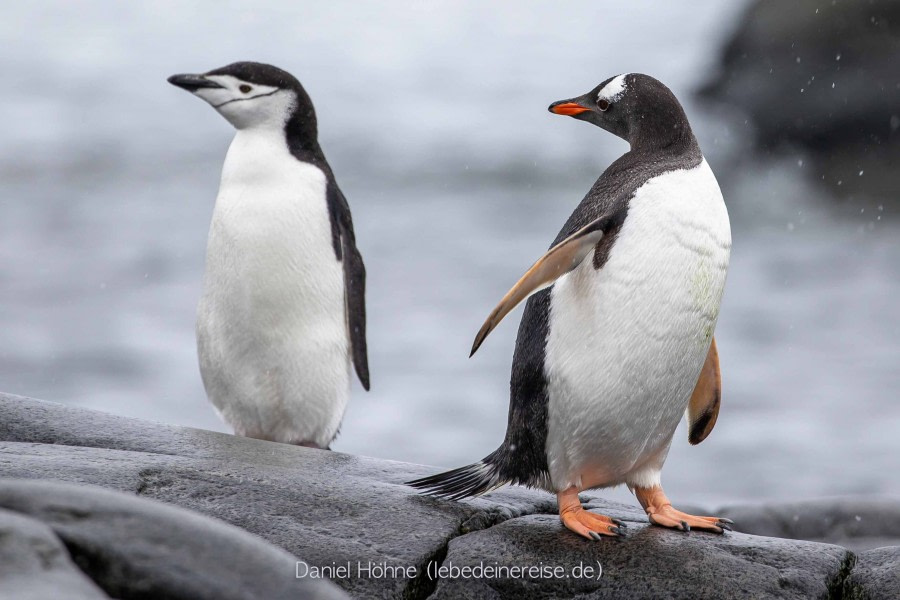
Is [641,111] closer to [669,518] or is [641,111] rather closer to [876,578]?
[669,518]

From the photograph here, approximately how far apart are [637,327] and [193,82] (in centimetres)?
256

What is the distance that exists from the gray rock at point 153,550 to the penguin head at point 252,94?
3.25 m

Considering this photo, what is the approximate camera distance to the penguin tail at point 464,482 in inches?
128

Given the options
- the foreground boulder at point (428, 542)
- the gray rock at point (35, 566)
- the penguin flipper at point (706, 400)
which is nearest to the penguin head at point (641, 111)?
the penguin flipper at point (706, 400)

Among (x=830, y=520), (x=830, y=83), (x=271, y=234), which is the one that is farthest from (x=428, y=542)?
(x=830, y=83)

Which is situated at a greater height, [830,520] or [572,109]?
[572,109]

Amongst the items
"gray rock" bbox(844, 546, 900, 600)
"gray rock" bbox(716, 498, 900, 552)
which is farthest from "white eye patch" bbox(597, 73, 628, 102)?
"gray rock" bbox(716, 498, 900, 552)

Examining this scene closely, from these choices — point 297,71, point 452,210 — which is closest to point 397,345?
point 452,210

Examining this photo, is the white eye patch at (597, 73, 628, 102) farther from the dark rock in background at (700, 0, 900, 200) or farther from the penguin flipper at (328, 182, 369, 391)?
the dark rock in background at (700, 0, 900, 200)

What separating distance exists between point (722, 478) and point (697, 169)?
A: 5305 millimetres

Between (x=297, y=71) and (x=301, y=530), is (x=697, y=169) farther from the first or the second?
(x=297, y=71)

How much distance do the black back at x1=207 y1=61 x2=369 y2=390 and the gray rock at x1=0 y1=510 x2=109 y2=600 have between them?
3189mm

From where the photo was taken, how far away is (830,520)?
5.10 meters

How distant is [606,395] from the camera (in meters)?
3.00
